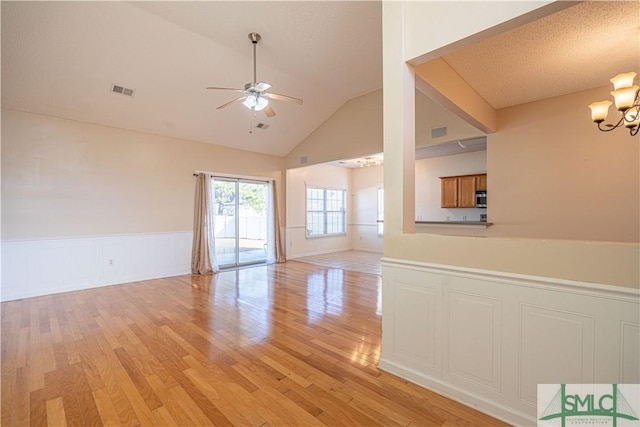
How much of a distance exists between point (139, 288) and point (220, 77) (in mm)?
3893

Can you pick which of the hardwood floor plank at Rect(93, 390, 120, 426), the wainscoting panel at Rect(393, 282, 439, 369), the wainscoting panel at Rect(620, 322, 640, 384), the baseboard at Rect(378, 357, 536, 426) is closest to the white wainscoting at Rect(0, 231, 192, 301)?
the hardwood floor plank at Rect(93, 390, 120, 426)

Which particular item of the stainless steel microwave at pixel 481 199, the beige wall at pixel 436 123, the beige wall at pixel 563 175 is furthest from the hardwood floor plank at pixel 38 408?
the stainless steel microwave at pixel 481 199

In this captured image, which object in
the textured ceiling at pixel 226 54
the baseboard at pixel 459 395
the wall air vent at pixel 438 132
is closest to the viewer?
the baseboard at pixel 459 395

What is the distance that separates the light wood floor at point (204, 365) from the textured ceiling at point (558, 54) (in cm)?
301

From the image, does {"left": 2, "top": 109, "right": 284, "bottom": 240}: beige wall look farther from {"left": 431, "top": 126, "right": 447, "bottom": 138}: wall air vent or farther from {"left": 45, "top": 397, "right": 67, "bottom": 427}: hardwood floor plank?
{"left": 431, "top": 126, "right": 447, "bottom": 138}: wall air vent

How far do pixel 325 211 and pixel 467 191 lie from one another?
420 centimetres

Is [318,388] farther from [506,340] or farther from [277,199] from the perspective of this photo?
[277,199]

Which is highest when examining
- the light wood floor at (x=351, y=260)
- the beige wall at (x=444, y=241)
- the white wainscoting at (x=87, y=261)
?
the beige wall at (x=444, y=241)

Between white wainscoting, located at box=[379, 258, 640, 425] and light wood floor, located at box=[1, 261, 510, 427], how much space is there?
0.19m

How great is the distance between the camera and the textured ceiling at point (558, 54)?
2.20 m

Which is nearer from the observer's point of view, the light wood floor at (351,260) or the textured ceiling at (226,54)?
the textured ceiling at (226,54)

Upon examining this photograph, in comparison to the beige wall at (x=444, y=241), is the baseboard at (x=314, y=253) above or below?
below

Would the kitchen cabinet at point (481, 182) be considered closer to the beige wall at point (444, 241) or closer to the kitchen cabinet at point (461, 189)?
the kitchen cabinet at point (461, 189)

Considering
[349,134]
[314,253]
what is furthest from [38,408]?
[314,253]
